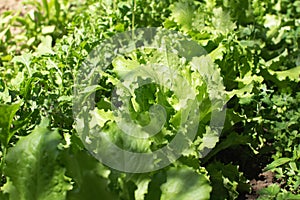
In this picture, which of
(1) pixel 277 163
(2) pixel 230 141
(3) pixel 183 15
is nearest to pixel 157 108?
(2) pixel 230 141

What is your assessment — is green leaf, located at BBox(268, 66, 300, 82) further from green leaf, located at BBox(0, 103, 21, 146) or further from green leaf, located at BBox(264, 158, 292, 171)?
green leaf, located at BBox(0, 103, 21, 146)

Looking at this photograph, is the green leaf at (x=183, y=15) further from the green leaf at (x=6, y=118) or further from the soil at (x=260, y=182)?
the green leaf at (x=6, y=118)

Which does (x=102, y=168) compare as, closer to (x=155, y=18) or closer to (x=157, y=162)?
(x=157, y=162)

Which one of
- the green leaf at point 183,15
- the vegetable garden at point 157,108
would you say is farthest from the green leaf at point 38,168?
the green leaf at point 183,15

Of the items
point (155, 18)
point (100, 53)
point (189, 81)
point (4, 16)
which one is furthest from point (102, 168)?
point (4, 16)

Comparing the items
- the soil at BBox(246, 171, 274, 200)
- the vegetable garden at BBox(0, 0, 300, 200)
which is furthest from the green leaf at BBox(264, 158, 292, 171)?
the soil at BBox(246, 171, 274, 200)

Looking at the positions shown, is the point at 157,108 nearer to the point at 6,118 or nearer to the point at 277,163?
the point at 277,163

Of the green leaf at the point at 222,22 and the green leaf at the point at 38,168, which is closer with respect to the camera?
the green leaf at the point at 38,168
